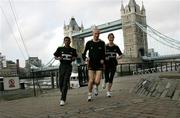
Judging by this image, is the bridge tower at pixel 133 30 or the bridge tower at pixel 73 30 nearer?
the bridge tower at pixel 133 30

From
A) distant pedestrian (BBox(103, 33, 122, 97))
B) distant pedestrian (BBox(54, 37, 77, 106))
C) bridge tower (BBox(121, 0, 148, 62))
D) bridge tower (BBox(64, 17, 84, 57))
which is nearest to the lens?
distant pedestrian (BBox(54, 37, 77, 106))

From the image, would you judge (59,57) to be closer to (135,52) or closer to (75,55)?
(75,55)

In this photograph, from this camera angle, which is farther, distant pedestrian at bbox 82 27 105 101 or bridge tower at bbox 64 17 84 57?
bridge tower at bbox 64 17 84 57

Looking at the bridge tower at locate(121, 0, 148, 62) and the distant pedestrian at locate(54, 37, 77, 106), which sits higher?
the bridge tower at locate(121, 0, 148, 62)

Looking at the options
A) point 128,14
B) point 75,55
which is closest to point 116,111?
point 75,55

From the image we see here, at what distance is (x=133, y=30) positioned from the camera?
9694 cm

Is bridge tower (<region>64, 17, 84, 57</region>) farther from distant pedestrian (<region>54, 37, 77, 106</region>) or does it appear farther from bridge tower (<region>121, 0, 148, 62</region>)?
distant pedestrian (<region>54, 37, 77, 106</region>)

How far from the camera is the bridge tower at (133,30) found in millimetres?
94438

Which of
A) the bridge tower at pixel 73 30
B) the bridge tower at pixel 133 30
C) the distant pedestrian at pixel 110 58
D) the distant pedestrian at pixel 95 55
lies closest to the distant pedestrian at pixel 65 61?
the distant pedestrian at pixel 95 55

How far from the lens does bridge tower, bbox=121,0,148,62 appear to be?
310 ft

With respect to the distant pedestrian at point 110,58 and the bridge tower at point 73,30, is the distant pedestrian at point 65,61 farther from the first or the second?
the bridge tower at point 73,30

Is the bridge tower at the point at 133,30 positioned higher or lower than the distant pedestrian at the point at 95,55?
higher

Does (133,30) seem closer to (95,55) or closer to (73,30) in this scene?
(73,30)

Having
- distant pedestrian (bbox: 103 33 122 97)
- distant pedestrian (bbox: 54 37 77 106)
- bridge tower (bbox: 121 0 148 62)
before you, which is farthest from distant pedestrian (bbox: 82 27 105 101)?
bridge tower (bbox: 121 0 148 62)
